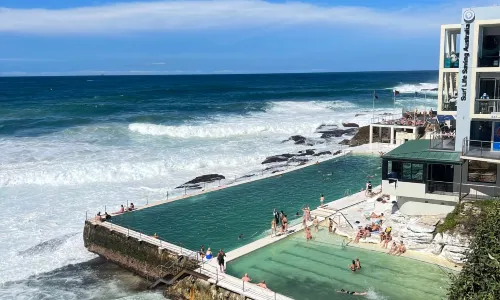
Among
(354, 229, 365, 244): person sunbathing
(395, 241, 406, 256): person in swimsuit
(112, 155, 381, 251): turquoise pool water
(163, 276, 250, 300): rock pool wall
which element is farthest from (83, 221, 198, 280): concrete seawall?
(395, 241, 406, 256): person in swimsuit

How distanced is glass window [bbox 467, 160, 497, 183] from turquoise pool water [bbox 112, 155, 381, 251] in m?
8.35

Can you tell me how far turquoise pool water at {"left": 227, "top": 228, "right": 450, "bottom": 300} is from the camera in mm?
16484

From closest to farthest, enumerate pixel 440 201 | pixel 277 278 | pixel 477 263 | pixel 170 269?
pixel 477 263, pixel 277 278, pixel 170 269, pixel 440 201

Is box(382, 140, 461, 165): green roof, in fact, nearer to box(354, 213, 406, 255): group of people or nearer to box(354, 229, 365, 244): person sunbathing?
box(354, 213, 406, 255): group of people

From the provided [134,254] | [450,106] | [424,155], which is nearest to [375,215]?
[424,155]

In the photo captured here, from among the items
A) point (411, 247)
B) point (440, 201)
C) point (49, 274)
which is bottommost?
point (49, 274)

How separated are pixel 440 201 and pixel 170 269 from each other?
11798 mm

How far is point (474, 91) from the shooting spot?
20.9m

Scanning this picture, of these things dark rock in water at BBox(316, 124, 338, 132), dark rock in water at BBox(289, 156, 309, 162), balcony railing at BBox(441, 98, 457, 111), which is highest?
balcony railing at BBox(441, 98, 457, 111)

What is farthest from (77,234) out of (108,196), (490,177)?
(490,177)

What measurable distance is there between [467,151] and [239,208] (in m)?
11.9

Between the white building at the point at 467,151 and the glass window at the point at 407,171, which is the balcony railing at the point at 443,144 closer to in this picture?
the white building at the point at 467,151

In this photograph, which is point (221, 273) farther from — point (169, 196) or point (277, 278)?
point (169, 196)

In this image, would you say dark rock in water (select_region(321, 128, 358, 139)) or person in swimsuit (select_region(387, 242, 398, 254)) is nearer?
person in swimsuit (select_region(387, 242, 398, 254))
